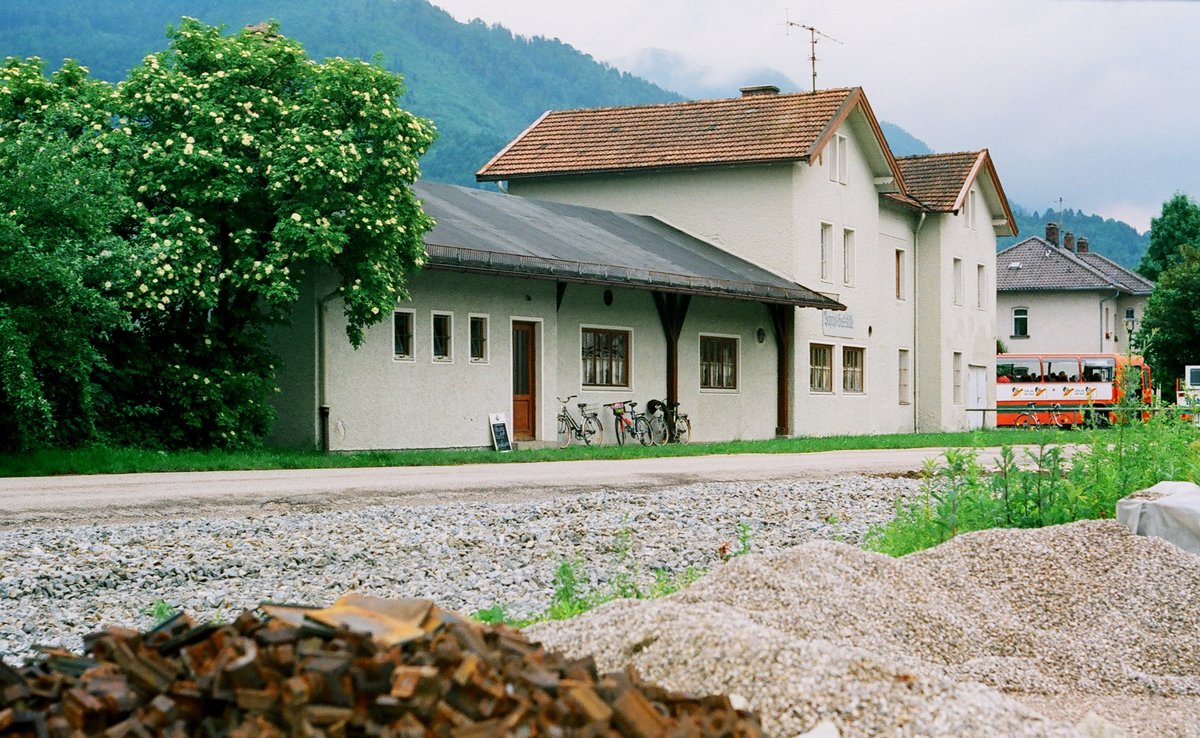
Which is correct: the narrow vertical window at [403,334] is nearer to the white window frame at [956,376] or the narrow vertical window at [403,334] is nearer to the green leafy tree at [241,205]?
the green leafy tree at [241,205]

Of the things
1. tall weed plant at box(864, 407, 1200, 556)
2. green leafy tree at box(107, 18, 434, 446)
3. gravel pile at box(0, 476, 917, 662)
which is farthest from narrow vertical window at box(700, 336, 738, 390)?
tall weed plant at box(864, 407, 1200, 556)

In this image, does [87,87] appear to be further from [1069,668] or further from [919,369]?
[919,369]

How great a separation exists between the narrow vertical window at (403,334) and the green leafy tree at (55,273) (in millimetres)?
5739

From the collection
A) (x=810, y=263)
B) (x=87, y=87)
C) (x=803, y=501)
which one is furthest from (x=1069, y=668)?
(x=810, y=263)

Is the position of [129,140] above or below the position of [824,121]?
below

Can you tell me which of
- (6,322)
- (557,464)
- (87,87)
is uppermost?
(87,87)

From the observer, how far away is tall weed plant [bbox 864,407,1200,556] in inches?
320

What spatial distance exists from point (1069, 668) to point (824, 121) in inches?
1141

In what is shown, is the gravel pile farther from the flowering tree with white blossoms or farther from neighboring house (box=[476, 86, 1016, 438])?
neighboring house (box=[476, 86, 1016, 438])

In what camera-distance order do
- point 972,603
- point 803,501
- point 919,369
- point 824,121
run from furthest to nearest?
point 919,369 → point 824,121 → point 803,501 → point 972,603

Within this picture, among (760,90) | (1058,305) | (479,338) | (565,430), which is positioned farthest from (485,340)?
(1058,305)

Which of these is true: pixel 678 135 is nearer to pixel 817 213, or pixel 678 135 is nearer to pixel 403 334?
pixel 817 213

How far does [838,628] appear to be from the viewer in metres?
5.23

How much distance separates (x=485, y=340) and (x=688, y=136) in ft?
38.8
